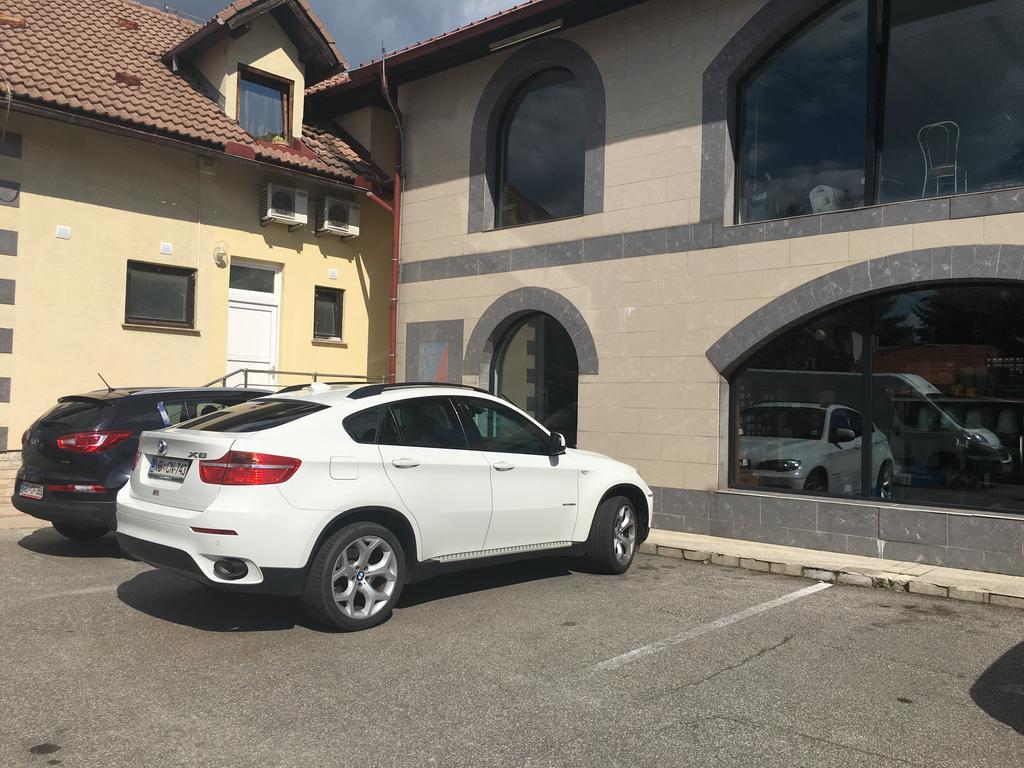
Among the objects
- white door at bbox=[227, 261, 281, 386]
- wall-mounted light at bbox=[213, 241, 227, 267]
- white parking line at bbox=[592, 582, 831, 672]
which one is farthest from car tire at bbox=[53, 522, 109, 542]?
white parking line at bbox=[592, 582, 831, 672]

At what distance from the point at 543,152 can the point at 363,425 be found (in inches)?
297

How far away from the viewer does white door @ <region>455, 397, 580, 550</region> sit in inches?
261

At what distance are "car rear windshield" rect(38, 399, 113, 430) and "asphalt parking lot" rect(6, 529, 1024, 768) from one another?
50.7 inches

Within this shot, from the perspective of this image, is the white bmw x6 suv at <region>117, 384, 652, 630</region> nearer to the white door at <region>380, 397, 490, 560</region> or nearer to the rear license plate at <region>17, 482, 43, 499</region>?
the white door at <region>380, 397, 490, 560</region>

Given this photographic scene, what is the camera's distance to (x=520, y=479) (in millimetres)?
6797

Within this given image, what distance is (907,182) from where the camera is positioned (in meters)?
9.05

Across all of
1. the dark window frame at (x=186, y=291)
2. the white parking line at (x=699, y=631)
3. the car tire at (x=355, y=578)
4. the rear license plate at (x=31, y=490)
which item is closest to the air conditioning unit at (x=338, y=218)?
the dark window frame at (x=186, y=291)

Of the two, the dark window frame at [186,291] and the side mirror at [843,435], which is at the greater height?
the dark window frame at [186,291]

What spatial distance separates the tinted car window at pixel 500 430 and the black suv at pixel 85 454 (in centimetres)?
304

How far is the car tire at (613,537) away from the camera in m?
7.50

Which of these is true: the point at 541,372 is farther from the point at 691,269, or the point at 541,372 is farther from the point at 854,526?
the point at 854,526

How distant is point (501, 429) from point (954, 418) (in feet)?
16.0

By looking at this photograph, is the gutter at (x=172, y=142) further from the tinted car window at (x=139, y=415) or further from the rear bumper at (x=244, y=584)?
the rear bumper at (x=244, y=584)

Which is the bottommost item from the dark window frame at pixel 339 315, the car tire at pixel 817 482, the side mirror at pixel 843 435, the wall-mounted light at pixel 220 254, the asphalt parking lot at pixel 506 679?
the asphalt parking lot at pixel 506 679
